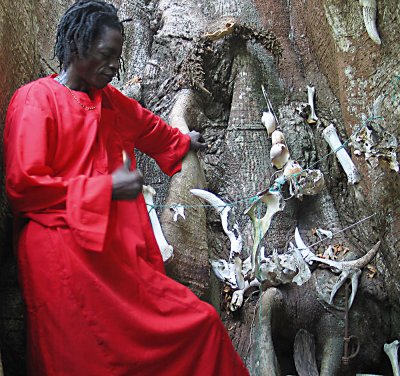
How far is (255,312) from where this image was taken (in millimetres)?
2705

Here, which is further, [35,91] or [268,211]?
[268,211]

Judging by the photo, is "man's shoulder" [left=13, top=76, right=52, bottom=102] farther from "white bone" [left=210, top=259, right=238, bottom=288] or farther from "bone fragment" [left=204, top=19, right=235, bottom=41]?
"bone fragment" [left=204, top=19, right=235, bottom=41]

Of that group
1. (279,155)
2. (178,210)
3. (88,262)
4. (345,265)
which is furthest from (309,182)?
(88,262)

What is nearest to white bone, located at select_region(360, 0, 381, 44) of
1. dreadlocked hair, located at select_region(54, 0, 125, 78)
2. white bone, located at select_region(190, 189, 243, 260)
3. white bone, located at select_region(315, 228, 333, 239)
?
white bone, located at select_region(315, 228, 333, 239)

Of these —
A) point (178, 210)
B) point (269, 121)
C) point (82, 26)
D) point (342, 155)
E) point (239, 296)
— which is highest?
point (82, 26)

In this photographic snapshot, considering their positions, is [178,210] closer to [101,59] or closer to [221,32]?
[101,59]

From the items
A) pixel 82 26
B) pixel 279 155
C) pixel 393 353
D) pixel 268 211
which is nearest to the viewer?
pixel 82 26

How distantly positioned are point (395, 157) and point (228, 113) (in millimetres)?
1196

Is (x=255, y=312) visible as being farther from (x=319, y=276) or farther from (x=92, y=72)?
(x=92, y=72)

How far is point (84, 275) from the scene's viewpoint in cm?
190

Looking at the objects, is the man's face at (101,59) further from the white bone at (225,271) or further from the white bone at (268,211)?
the white bone at (225,271)

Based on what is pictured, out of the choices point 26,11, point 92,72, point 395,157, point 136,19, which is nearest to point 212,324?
point 92,72

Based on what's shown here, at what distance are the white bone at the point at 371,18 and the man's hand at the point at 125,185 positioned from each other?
163cm

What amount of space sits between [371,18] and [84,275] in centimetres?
197
